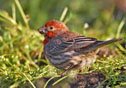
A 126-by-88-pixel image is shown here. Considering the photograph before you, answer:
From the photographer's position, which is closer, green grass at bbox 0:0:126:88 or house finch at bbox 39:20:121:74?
green grass at bbox 0:0:126:88

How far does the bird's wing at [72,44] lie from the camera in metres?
4.60

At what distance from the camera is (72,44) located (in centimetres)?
480

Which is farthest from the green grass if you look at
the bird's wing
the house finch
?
the bird's wing

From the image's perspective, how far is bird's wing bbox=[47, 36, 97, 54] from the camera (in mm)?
4602

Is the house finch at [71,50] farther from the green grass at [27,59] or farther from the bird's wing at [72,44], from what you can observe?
the green grass at [27,59]

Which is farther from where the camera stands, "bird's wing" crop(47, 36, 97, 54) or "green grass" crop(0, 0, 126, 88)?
"bird's wing" crop(47, 36, 97, 54)

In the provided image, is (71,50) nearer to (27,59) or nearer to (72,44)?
(72,44)

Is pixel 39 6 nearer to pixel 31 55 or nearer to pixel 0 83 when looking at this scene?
pixel 31 55

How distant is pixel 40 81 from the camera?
4297 millimetres

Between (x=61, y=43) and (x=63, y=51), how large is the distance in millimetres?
215

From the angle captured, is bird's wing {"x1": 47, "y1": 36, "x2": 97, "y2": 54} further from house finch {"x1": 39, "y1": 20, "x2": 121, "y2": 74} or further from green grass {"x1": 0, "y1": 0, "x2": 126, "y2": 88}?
green grass {"x1": 0, "y1": 0, "x2": 126, "y2": 88}

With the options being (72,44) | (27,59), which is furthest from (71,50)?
(27,59)

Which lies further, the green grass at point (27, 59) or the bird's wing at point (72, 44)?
the bird's wing at point (72, 44)

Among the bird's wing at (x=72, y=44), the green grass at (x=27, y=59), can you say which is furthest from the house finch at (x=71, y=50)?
the green grass at (x=27, y=59)
